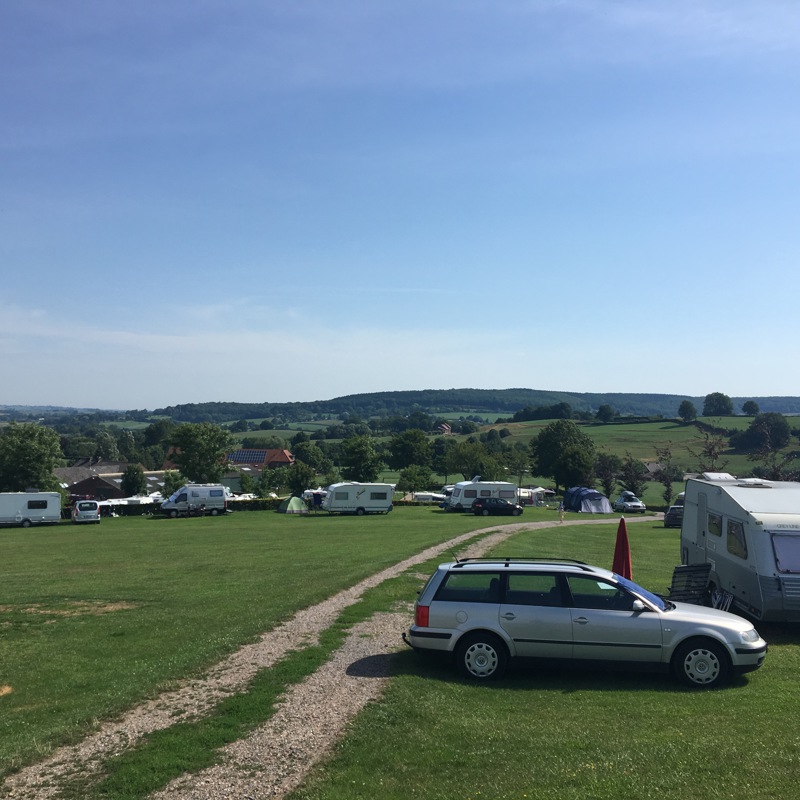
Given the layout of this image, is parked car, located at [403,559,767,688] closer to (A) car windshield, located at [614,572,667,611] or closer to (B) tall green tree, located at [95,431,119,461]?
(A) car windshield, located at [614,572,667,611]

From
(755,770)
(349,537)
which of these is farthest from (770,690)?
(349,537)

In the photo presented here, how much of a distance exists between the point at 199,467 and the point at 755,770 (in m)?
72.2

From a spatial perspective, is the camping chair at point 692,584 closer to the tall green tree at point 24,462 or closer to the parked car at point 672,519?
the parked car at point 672,519

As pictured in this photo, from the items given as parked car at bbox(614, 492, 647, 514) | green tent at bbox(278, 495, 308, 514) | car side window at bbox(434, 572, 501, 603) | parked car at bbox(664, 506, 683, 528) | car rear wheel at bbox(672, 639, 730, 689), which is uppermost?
car side window at bbox(434, 572, 501, 603)

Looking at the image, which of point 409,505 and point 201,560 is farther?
point 409,505

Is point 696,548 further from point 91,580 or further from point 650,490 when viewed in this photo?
point 650,490

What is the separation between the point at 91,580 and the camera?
2319cm

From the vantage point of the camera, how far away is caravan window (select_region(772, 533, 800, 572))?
14477mm

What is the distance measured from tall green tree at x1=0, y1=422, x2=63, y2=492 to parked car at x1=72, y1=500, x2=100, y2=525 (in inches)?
538

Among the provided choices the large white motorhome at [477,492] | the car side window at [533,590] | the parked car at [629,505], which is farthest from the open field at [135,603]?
the parked car at [629,505]

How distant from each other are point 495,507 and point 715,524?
36984 millimetres

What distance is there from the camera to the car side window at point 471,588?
11492mm

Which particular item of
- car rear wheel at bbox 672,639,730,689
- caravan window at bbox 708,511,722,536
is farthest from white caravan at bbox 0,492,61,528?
car rear wheel at bbox 672,639,730,689

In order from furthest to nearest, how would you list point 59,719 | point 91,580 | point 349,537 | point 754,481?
point 349,537
point 91,580
point 754,481
point 59,719
